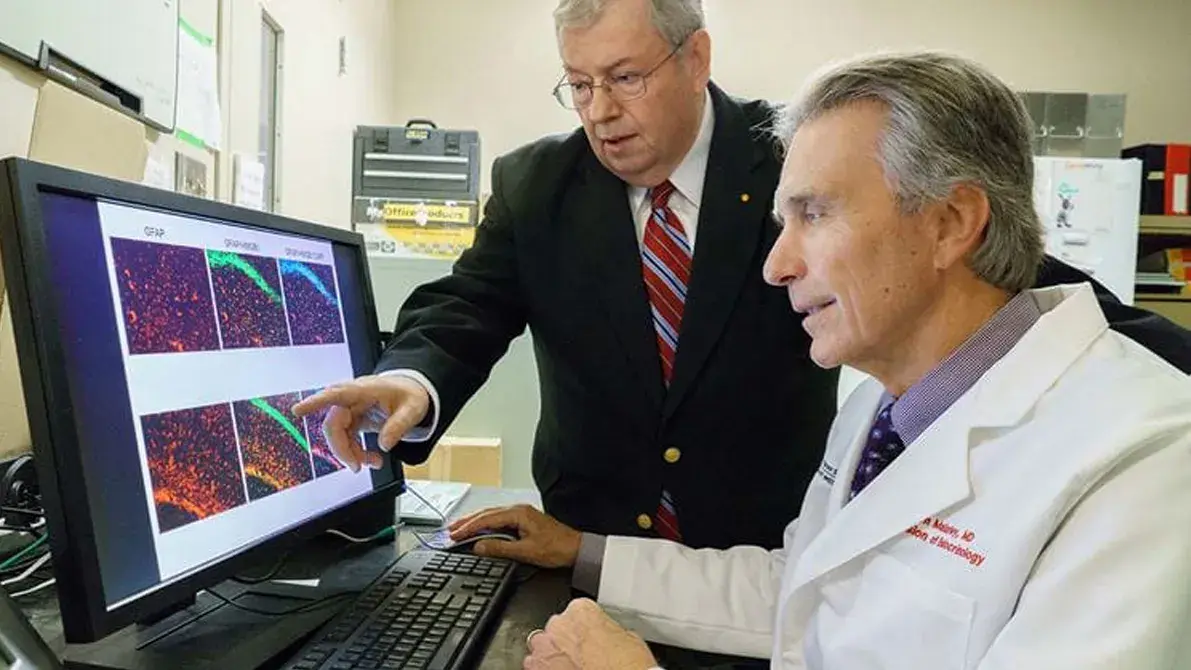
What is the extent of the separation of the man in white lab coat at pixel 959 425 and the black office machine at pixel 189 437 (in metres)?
0.20

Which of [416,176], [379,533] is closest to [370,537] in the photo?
[379,533]

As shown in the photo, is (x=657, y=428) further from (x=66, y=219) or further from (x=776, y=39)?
(x=776, y=39)

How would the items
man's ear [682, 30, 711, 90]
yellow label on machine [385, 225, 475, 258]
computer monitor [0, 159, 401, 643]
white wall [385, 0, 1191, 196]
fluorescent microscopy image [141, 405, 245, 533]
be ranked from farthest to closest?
white wall [385, 0, 1191, 196]
yellow label on machine [385, 225, 475, 258]
man's ear [682, 30, 711, 90]
fluorescent microscopy image [141, 405, 245, 533]
computer monitor [0, 159, 401, 643]

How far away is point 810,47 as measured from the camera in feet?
16.5

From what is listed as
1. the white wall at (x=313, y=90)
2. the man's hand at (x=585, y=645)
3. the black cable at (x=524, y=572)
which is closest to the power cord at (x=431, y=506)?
the black cable at (x=524, y=572)

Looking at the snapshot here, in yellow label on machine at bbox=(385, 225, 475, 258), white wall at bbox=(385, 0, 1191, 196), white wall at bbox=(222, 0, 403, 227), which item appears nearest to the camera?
white wall at bbox=(222, 0, 403, 227)

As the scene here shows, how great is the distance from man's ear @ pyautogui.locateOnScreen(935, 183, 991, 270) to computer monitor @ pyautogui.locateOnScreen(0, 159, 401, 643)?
A: 68cm

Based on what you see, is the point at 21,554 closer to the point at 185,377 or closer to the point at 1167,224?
the point at 185,377

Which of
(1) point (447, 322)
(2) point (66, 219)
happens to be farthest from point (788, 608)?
(2) point (66, 219)

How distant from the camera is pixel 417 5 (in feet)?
16.5

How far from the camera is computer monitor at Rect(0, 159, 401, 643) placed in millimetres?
600

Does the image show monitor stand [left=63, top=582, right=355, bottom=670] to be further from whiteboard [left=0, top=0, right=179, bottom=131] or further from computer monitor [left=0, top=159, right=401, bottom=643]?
whiteboard [left=0, top=0, right=179, bottom=131]

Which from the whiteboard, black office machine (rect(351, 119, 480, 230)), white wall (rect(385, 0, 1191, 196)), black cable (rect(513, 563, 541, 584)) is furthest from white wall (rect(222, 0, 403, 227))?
black cable (rect(513, 563, 541, 584))

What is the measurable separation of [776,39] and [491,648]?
15.6 feet
